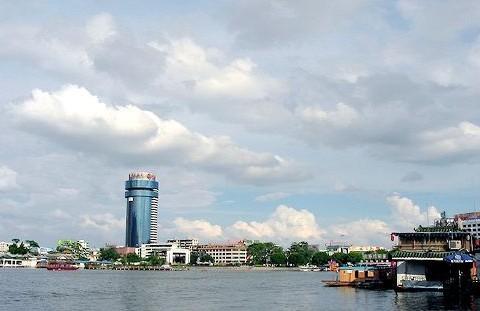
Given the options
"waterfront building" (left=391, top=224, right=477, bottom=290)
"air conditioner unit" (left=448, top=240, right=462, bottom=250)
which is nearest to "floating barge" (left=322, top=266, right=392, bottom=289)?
"waterfront building" (left=391, top=224, right=477, bottom=290)

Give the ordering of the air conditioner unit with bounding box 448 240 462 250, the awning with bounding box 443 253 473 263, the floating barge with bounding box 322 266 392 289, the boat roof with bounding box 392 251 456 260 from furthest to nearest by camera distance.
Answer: the floating barge with bounding box 322 266 392 289, the air conditioner unit with bounding box 448 240 462 250, the boat roof with bounding box 392 251 456 260, the awning with bounding box 443 253 473 263

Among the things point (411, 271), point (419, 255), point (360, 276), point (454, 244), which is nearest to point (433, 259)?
point (419, 255)

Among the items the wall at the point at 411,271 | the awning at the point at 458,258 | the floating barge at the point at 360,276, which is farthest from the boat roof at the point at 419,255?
the floating barge at the point at 360,276

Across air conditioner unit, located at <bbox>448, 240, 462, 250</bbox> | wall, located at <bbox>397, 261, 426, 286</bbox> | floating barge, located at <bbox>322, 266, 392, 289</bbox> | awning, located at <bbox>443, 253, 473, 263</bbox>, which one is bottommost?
floating barge, located at <bbox>322, 266, 392, 289</bbox>

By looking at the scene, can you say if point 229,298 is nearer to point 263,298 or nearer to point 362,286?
point 263,298

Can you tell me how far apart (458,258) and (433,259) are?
551 cm

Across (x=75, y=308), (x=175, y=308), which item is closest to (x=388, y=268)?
(x=175, y=308)

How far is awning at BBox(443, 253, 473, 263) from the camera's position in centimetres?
9431

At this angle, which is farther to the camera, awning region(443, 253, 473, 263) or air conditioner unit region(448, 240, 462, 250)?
air conditioner unit region(448, 240, 462, 250)

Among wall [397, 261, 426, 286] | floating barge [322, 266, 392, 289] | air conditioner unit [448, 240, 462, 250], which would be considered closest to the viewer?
wall [397, 261, 426, 286]

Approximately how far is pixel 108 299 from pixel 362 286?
4877 centimetres

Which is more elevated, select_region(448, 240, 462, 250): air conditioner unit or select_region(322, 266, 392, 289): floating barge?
select_region(448, 240, 462, 250): air conditioner unit

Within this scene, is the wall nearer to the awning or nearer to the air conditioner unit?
the air conditioner unit

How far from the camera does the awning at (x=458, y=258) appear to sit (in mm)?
94312
